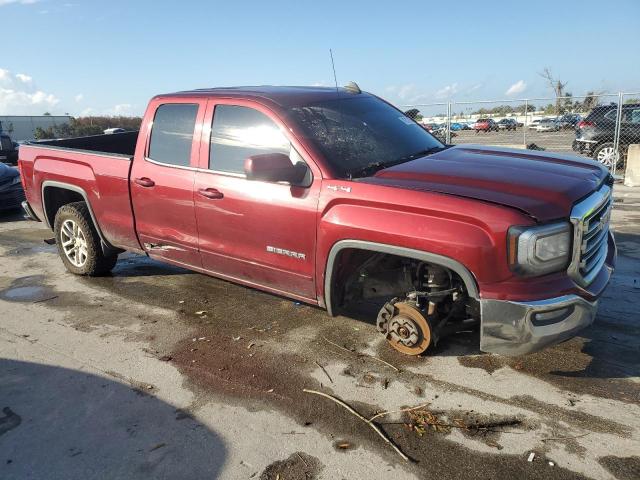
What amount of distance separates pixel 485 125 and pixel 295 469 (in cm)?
2002

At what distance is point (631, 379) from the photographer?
11.2 ft

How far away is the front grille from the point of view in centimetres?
309

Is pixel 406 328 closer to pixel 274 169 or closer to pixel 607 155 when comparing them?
pixel 274 169

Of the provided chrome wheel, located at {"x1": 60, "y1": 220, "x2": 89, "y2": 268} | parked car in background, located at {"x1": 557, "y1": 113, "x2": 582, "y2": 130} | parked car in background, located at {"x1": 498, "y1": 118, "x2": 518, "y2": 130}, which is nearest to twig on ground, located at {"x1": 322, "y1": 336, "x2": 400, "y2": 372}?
chrome wheel, located at {"x1": 60, "y1": 220, "x2": 89, "y2": 268}

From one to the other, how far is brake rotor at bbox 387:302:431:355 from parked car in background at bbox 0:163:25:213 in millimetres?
9251

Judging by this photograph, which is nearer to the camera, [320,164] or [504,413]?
[504,413]

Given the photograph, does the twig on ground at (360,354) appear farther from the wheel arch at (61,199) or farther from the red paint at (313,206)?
the wheel arch at (61,199)

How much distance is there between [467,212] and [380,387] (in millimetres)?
1311

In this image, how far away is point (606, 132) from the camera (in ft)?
43.8

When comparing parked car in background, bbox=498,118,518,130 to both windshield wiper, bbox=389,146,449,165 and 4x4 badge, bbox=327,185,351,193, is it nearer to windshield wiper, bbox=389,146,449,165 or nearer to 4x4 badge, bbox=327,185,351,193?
windshield wiper, bbox=389,146,449,165

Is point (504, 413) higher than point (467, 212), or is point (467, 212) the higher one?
point (467, 212)

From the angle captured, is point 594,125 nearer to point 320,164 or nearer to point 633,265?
point 633,265

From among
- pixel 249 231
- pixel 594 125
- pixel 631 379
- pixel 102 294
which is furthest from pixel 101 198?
pixel 594 125

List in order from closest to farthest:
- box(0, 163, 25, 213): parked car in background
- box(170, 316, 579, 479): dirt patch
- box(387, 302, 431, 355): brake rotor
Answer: box(170, 316, 579, 479): dirt patch
box(387, 302, 431, 355): brake rotor
box(0, 163, 25, 213): parked car in background
